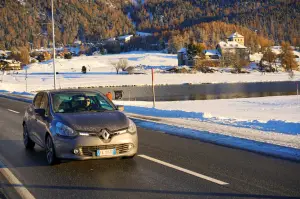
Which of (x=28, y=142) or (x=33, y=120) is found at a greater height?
(x=33, y=120)

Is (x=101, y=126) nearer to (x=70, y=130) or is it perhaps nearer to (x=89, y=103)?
(x=70, y=130)

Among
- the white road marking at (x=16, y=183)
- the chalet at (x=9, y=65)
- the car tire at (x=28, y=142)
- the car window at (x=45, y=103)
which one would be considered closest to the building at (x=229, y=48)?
the chalet at (x=9, y=65)

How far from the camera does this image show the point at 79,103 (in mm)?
9242

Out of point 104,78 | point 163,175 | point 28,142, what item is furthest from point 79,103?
point 104,78

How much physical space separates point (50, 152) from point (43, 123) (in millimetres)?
840

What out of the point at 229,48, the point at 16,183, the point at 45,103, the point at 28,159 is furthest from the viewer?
the point at 229,48

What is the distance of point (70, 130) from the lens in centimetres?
792

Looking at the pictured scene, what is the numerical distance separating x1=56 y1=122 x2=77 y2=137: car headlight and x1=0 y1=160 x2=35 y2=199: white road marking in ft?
3.93

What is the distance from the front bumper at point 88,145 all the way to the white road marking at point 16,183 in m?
0.99

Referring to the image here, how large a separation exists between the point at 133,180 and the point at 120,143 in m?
1.05

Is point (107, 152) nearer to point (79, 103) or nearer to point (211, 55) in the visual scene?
point (79, 103)

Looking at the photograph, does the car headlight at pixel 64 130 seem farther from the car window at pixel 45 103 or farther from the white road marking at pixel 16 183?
the white road marking at pixel 16 183

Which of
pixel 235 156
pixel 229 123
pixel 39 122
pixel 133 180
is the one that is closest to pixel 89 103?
pixel 39 122

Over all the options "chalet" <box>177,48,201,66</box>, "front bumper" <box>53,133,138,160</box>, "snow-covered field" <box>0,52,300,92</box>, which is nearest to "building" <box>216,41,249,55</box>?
"chalet" <box>177,48,201,66</box>
